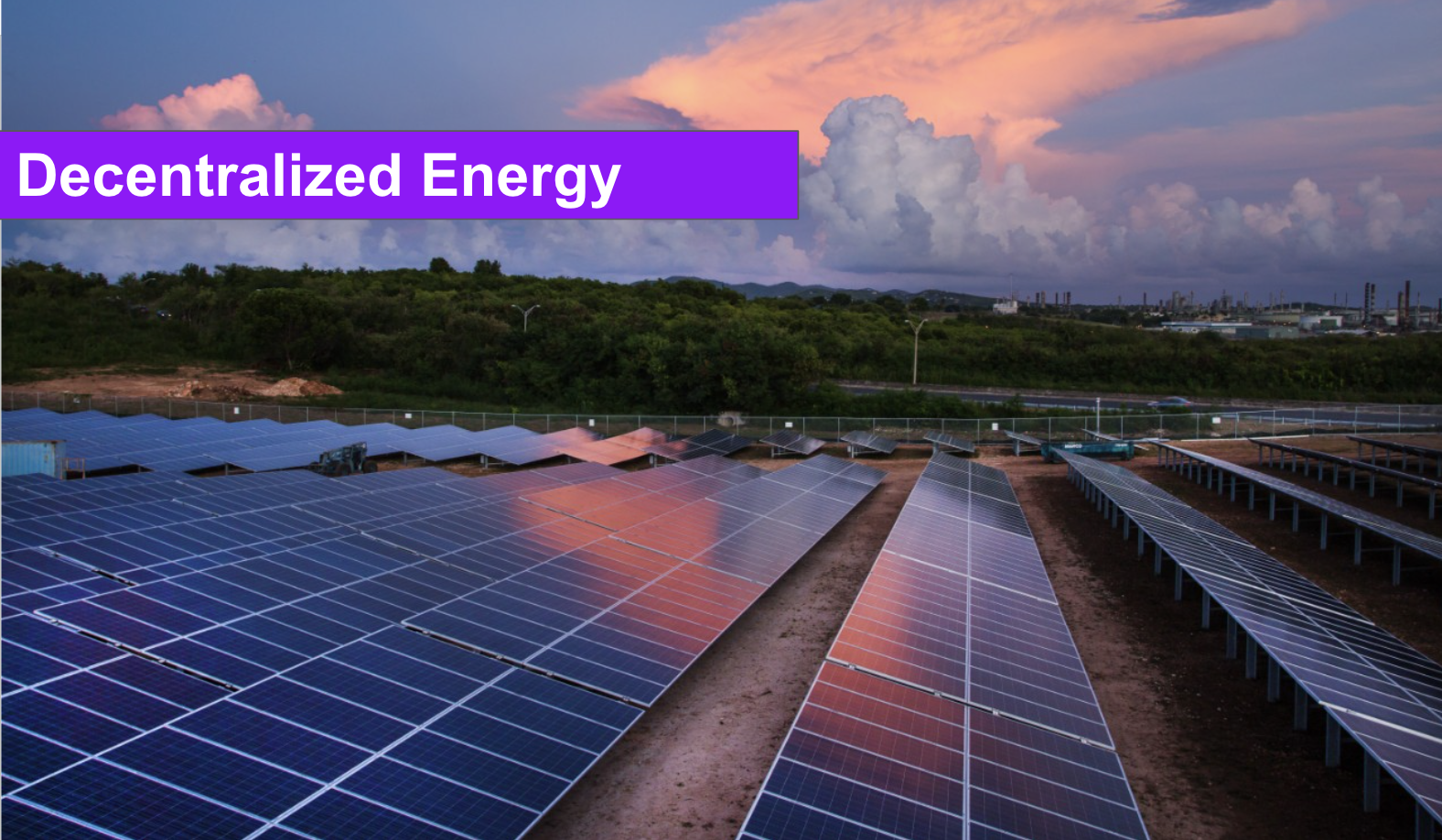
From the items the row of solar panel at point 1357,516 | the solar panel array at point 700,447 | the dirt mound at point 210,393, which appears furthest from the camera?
the dirt mound at point 210,393

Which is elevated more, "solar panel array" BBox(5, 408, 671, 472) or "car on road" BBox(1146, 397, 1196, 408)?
"car on road" BBox(1146, 397, 1196, 408)

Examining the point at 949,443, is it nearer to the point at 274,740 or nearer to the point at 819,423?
the point at 819,423

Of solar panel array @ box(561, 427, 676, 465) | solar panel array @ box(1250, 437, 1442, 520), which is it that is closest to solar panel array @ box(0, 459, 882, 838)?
solar panel array @ box(561, 427, 676, 465)

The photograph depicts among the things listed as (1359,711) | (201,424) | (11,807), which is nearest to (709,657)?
(1359,711)

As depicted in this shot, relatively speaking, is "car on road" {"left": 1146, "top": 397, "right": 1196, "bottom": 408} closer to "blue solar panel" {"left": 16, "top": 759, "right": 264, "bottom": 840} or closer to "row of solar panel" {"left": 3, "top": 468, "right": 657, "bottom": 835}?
"row of solar panel" {"left": 3, "top": 468, "right": 657, "bottom": 835}

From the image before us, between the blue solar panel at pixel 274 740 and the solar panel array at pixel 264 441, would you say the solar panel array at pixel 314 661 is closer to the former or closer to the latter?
the blue solar panel at pixel 274 740

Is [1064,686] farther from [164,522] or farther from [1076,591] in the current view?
[164,522]

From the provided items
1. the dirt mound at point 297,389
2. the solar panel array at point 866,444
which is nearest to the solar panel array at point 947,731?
the solar panel array at point 866,444
